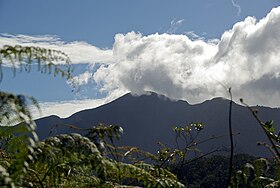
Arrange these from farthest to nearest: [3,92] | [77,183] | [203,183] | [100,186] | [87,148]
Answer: [203,183] < [77,183] < [100,186] < [87,148] < [3,92]

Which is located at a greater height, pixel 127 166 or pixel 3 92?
pixel 3 92

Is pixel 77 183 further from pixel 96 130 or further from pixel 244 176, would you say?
pixel 244 176

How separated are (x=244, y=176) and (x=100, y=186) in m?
1.31

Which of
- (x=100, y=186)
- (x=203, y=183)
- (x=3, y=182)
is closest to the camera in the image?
(x=3, y=182)

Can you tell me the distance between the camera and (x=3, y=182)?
1.65 metres

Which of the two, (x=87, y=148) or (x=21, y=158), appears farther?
(x=87, y=148)

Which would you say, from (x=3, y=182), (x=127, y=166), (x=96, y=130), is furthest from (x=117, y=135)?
(x=3, y=182)

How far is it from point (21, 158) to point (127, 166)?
1398 mm

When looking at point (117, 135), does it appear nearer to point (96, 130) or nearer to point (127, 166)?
point (96, 130)

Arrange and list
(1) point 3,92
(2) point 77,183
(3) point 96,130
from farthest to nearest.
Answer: (3) point 96,130 → (2) point 77,183 → (1) point 3,92

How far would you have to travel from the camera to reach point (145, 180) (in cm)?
329

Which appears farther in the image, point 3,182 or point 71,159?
point 71,159

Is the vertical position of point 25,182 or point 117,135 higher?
point 117,135

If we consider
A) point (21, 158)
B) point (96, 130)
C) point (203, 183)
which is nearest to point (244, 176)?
point (96, 130)
